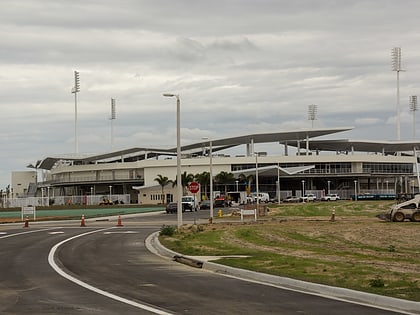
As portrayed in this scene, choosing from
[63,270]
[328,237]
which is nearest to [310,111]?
[328,237]

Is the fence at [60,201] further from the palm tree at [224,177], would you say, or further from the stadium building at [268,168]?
the palm tree at [224,177]

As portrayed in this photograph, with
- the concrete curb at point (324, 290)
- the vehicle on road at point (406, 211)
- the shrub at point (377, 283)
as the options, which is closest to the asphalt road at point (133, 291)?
the concrete curb at point (324, 290)

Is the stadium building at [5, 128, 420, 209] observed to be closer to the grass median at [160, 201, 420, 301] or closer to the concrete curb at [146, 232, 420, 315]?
the grass median at [160, 201, 420, 301]

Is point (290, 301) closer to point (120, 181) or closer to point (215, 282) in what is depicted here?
point (215, 282)

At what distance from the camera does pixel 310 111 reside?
174 m

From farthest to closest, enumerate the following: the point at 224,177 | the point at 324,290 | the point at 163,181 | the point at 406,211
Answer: the point at 163,181 < the point at 224,177 < the point at 406,211 < the point at 324,290

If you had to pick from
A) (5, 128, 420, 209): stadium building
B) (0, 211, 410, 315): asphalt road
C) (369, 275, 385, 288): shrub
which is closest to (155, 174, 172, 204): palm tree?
(5, 128, 420, 209): stadium building

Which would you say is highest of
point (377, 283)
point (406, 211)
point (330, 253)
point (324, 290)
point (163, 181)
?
point (163, 181)

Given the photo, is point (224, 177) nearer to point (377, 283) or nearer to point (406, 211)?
point (406, 211)

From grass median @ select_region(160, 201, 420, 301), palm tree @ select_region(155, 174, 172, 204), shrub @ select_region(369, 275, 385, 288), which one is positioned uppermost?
palm tree @ select_region(155, 174, 172, 204)

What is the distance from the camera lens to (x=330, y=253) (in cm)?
2475

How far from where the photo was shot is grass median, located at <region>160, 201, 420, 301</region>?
16.0 meters

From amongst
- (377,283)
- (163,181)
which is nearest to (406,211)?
(377,283)

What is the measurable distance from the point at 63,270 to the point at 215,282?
17.7 feet
